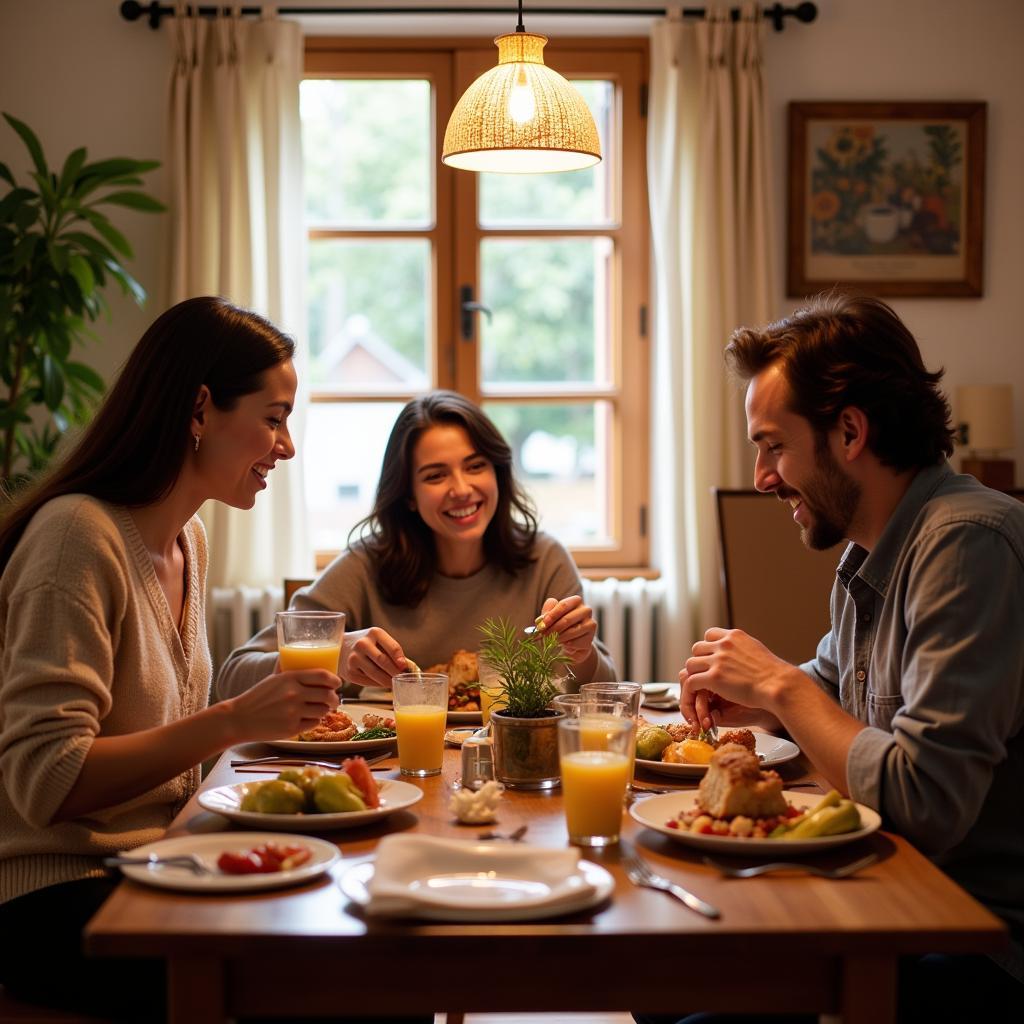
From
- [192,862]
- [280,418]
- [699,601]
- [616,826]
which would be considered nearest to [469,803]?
[616,826]

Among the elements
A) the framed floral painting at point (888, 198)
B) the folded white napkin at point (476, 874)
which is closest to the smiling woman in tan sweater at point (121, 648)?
the folded white napkin at point (476, 874)

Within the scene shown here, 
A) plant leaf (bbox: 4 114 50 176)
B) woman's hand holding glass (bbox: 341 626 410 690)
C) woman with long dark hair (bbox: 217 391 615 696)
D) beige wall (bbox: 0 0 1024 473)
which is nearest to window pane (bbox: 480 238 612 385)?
beige wall (bbox: 0 0 1024 473)

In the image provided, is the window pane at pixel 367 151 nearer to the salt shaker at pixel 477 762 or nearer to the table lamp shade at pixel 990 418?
the table lamp shade at pixel 990 418

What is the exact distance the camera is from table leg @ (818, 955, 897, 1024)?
1.20 m

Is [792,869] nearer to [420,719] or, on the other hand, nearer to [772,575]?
[420,719]

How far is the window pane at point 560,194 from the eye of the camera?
4.45 metres

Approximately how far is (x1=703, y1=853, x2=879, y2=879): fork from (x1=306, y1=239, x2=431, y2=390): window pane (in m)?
3.28

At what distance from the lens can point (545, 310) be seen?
452cm

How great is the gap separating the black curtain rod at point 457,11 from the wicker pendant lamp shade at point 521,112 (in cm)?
203

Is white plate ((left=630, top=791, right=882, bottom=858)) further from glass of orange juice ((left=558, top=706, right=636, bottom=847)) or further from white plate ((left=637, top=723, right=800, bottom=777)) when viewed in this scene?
white plate ((left=637, top=723, right=800, bottom=777))

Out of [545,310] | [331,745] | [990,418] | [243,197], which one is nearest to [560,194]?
[545,310]

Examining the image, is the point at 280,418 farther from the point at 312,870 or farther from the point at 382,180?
the point at 382,180

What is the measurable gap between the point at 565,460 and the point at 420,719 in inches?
112

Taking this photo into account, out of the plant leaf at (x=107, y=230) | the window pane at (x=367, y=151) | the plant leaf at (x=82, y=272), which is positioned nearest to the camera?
the plant leaf at (x=82, y=272)
